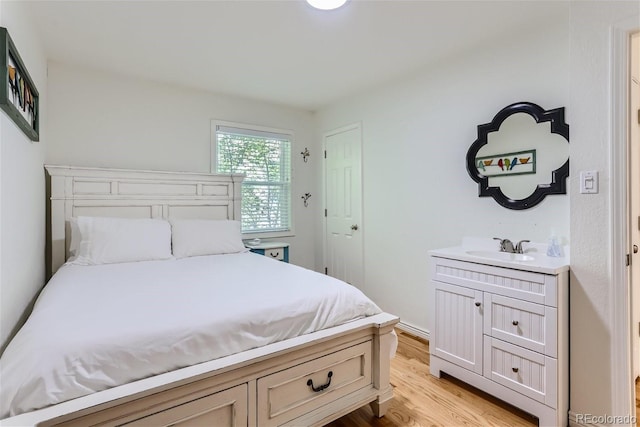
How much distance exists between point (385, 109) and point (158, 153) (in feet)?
7.63

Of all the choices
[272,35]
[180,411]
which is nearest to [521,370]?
[180,411]

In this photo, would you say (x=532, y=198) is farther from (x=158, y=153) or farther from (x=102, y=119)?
(x=102, y=119)

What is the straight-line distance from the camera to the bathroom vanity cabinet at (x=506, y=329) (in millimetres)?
1759

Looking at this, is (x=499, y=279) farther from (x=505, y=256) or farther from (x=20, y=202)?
(x=20, y=202)

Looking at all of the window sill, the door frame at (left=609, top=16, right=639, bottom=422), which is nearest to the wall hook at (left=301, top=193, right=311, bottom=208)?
the window sill

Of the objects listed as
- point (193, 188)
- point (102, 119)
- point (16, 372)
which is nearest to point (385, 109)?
point (193, 188)

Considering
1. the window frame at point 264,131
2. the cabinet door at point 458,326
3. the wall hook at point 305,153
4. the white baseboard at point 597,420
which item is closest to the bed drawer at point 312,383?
the cabinet door at point 458,326

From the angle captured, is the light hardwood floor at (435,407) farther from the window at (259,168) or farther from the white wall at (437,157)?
the window at (259,168)

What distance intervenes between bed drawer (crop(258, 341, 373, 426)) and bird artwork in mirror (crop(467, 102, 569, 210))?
4.90ft

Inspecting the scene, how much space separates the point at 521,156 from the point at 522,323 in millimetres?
1144

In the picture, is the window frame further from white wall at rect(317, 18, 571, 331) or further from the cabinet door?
the cabinet door

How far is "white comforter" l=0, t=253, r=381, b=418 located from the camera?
113 cm

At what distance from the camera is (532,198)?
2.25 metres

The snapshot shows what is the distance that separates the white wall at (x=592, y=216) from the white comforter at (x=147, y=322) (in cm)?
113
